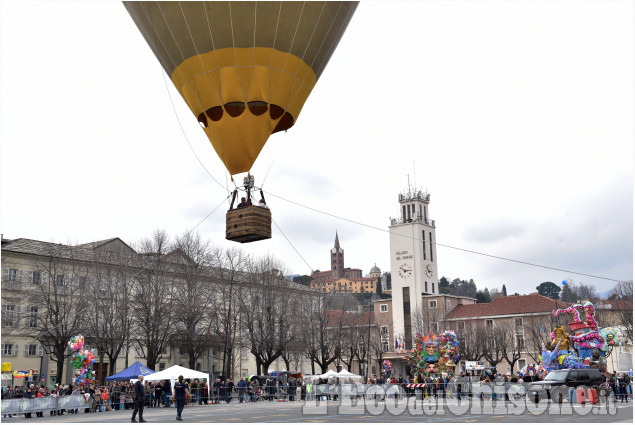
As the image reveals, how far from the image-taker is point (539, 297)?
251ft

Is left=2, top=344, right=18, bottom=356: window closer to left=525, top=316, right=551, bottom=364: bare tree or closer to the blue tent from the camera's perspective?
the blue tent

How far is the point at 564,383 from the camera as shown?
2162 centimetres

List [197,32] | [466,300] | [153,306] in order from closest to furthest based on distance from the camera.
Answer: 1. [197,32]
2. [153,306]
3. [466,300]

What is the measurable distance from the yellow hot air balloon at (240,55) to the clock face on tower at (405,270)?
240ft

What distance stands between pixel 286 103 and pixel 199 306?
26.1 metres

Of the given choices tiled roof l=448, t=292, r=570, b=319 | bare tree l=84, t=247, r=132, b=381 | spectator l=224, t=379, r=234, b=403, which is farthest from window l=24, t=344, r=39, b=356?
tiled roof l=448, t=292, r=570, b=319

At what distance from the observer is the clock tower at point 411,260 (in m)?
85.4

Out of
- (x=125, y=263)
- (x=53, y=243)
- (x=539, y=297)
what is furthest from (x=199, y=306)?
(x=539, y=297)

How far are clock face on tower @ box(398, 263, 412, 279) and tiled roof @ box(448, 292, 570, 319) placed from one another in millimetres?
8815

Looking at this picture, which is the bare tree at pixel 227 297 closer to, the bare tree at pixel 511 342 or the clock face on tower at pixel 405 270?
the bare tree at pixel 511 342

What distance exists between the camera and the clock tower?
85438mm

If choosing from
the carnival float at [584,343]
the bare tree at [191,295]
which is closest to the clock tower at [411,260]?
the bare tree at [191,295]

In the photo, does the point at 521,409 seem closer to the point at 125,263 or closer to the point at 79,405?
the point at 79,405

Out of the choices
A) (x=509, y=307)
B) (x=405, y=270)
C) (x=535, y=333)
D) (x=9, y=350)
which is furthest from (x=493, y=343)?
(x=9, y=350)
